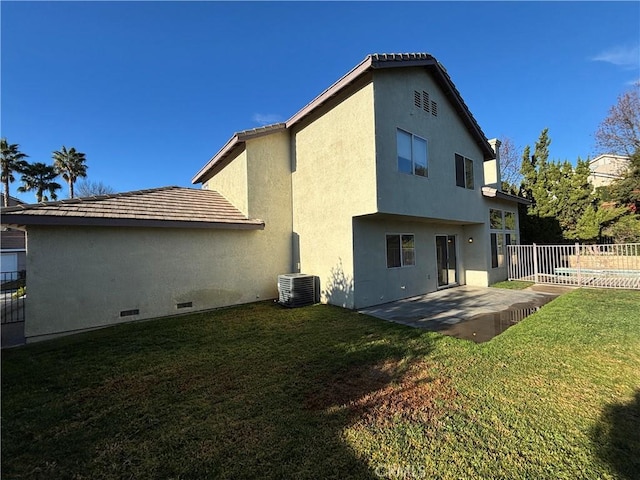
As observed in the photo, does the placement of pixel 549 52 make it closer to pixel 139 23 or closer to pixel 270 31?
pixel 270 31

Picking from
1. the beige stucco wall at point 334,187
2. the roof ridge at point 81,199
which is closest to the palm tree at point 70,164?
the roof ridge at point 81,199

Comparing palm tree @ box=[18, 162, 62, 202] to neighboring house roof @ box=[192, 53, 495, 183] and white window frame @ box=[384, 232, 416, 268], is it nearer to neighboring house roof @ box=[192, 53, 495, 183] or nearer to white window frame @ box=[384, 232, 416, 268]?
neighboring house roof @ box=[192, 53, 495, 183]

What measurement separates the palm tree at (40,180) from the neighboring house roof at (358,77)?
85.3 ft

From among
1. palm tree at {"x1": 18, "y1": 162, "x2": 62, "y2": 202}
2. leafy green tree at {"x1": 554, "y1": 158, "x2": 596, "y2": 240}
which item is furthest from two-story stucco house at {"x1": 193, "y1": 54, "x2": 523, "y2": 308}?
palm tree at {"x1": 18, "y1": 162, "x2": 62, "y2": 202}

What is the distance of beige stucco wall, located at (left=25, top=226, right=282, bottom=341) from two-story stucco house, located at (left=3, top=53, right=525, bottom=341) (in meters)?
0.03

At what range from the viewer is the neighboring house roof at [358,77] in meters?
8.39

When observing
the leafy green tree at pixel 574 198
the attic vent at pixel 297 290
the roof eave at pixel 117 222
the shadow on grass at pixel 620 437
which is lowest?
the shadow on grass at pixel 620 437

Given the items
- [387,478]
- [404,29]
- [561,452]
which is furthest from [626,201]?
[387,478]

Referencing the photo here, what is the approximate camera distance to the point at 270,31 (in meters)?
11.2

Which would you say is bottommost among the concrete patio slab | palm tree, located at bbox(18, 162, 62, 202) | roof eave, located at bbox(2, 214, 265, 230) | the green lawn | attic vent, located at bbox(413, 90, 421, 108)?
the green lawn

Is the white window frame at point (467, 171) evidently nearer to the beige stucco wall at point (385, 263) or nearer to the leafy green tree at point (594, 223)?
the beige stucco wall at point (385, 263)

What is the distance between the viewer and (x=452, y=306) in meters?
9.45

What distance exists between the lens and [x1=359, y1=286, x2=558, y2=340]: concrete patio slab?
25.7ft

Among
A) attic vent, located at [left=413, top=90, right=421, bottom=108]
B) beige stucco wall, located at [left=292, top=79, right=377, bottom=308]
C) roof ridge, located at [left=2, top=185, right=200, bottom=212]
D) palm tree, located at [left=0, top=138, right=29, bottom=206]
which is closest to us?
roof ridge, located at [left=2, top=185, right=200, bottom=212]
